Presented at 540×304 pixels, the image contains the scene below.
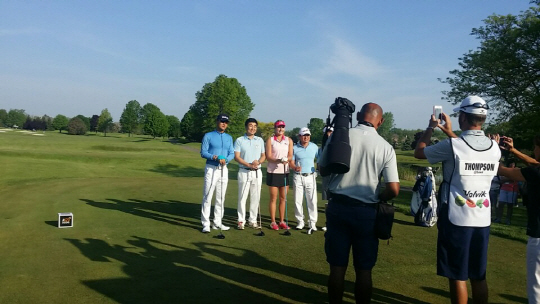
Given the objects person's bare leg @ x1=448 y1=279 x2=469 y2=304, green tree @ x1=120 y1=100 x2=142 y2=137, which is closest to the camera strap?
person's bare leg @ x1=448 y1=279 x2=469 y2=304

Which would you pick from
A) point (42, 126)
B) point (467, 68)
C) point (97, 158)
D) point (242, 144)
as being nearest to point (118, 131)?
point (42, 126)

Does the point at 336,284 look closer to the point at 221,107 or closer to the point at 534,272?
the point at 534,272

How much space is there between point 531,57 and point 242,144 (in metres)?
22.3

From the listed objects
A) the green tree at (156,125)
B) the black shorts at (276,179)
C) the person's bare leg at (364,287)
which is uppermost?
the green tree at (156,125)

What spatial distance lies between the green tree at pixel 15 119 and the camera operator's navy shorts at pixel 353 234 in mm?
157152

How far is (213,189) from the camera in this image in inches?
341

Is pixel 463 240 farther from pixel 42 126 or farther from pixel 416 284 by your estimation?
pixel 42 126

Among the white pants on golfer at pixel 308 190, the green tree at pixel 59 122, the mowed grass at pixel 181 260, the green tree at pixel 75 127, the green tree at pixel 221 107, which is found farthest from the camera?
the green tree at pixel 59 122

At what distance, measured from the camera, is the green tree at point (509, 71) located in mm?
23203

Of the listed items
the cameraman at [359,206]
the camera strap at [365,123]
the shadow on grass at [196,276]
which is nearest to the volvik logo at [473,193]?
the cameraman at [359,206]

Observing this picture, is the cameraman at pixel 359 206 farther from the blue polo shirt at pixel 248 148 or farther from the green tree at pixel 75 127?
the green tree at pixel 75 127

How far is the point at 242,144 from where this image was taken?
29.3 ft

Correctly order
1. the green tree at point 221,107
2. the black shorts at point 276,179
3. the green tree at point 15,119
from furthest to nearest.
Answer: the green tree at point 15,119 < the green tree at point 221,107 < the black shorts at point 276,179

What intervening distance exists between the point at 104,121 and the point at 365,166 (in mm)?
122065
